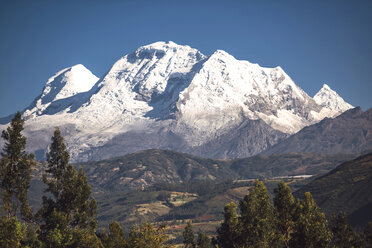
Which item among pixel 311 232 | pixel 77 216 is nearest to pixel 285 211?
pixel 311 232

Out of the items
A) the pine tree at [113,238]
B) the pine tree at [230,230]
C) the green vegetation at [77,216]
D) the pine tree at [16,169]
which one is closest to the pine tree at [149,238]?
the green vegetation at [77,216]

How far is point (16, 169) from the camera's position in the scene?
150125mm

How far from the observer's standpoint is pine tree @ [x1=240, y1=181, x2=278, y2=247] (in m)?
160

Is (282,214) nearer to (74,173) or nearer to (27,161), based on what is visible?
(74,173)

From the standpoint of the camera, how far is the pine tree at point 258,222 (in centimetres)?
16012

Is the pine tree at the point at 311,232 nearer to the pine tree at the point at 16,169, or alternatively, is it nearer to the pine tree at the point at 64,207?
the pine tree at the point at 64,207

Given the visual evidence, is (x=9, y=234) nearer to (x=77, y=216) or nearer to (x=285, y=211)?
(x=77, y=216)

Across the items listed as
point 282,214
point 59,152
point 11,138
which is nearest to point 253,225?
point 282,214

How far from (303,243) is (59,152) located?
7394 cm

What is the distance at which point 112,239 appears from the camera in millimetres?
175625

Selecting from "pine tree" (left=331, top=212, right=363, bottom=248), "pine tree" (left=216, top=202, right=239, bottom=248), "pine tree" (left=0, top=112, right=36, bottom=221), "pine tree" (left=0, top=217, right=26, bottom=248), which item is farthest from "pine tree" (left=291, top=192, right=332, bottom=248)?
"pine tree" (left=0, top=112, right=36, bottom=221)

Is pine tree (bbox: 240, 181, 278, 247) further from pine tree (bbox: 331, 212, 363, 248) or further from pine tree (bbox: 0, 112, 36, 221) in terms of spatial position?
pine tree (bbox: 0, 112, 36, 221)

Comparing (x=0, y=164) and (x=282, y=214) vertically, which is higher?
(x=0, y=164)

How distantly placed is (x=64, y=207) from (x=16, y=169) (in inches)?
666
